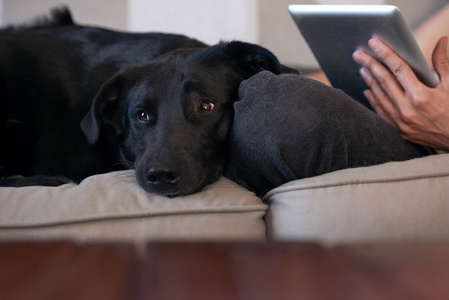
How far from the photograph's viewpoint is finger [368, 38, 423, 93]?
56.4 inches

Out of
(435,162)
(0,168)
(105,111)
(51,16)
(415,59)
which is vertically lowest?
(0,168)

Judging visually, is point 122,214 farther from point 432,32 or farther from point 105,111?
point 432,32

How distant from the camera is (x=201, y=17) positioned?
2799 millimetres

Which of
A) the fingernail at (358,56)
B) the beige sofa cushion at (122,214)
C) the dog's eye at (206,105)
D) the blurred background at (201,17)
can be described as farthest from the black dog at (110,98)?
the blurred background at (201,17)

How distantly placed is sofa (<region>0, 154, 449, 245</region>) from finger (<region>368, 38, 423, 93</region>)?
37 centimetres

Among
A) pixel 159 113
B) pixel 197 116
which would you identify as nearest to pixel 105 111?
pixel 159 113

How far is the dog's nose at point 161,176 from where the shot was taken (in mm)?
1229

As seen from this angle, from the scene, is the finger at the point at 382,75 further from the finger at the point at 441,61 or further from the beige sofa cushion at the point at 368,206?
the beige sofa cushion at the point at 368,206

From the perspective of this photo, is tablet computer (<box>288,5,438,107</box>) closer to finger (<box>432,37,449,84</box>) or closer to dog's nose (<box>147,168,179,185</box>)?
finger (<box>432,37,449,84</box>)

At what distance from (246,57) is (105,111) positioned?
582 millimetres

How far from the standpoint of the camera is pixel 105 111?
1.75 m

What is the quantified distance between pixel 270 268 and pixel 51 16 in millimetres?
2052

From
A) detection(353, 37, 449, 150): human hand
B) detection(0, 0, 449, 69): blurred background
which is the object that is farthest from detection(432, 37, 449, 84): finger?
detection(0, 0, 449, 69): blurred background

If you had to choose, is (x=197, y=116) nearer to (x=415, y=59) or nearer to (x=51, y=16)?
(x=415, y=59)
